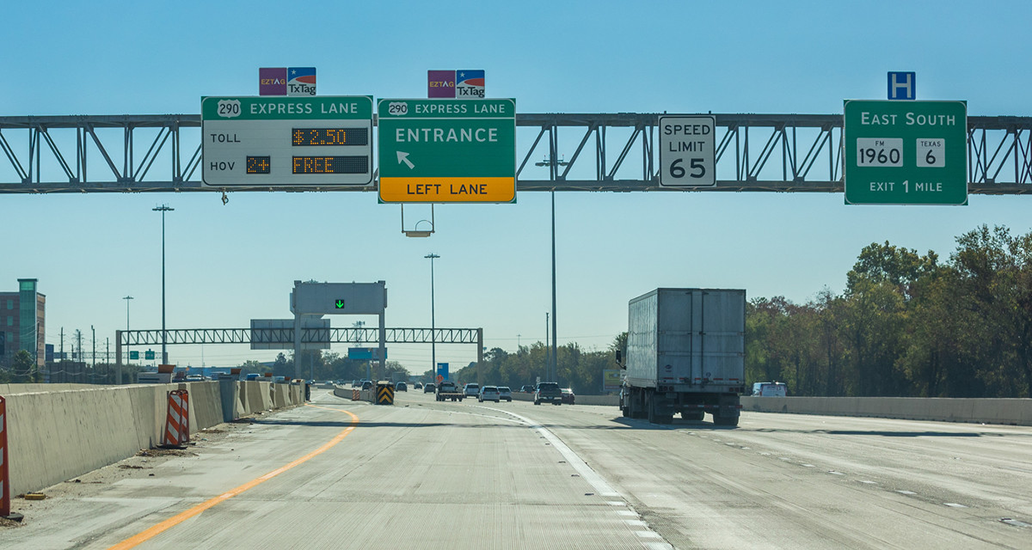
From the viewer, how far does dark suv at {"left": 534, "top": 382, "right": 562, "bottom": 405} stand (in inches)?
2982

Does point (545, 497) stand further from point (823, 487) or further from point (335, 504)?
point (823, 487)

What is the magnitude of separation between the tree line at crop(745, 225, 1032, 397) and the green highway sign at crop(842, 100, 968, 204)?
39933 mm

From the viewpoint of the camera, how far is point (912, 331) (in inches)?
3703

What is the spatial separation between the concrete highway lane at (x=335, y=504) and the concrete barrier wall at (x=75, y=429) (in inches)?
14.0

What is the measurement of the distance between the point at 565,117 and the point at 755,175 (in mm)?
5984

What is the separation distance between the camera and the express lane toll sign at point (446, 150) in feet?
102

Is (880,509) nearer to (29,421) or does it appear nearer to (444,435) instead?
(29,421)

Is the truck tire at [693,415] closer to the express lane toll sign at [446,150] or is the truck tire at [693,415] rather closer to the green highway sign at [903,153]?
the green highway sign at [903,153]

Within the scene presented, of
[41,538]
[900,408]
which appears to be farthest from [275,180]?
[900,408]

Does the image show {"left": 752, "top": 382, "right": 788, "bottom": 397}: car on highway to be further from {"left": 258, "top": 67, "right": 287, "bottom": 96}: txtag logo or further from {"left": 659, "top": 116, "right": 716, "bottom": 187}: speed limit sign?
{"left": 258, "top": 67, "right": 287, "bottom": 96}: txtag logo

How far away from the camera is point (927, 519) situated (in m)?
11.2

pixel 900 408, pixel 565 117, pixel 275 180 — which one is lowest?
pixel 900 408

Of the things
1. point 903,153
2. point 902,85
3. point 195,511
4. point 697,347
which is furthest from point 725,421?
point 195,511

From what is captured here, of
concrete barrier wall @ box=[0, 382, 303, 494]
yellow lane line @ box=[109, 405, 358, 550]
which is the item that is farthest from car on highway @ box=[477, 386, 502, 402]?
yellow lane line @ box=[109, 405, 358, 550]
